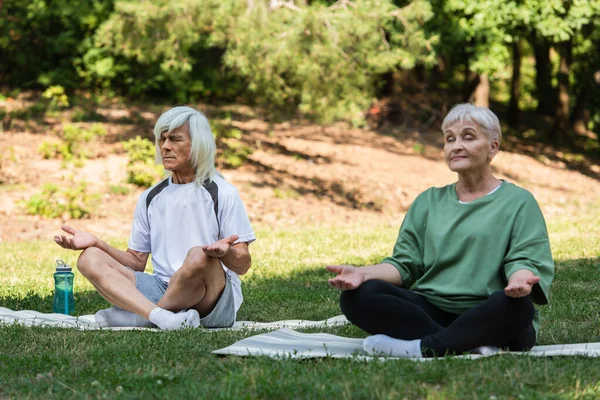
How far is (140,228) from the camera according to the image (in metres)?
5.96

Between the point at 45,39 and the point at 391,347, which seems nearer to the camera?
the point at 391,347

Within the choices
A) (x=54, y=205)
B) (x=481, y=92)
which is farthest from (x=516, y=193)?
(x=481, y=92)

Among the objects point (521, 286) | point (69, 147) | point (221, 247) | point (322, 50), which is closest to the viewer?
point (521, 286)

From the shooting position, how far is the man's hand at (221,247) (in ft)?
17.1

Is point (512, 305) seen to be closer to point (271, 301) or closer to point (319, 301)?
point (319, 301)

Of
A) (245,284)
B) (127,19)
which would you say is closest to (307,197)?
(127,19)

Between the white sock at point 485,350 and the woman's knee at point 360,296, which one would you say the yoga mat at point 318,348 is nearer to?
the white sock at point 485,350

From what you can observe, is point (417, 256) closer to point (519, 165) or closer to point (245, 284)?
point (245, 284)

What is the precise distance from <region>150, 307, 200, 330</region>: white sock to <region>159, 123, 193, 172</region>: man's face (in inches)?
36.5

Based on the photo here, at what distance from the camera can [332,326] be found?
5715 millimetres

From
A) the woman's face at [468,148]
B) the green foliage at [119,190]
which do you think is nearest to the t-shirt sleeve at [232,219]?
the woman's face at [468,148]

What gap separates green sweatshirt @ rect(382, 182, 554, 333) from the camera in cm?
443

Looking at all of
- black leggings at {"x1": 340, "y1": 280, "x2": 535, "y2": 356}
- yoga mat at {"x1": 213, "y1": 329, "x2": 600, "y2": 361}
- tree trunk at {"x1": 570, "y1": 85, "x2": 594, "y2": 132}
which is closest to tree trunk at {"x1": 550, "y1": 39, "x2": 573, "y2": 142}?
tree trunk at {"x1": 570, "y1": 85, "x2": 594, "y2": 132}

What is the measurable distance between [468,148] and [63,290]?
10.6 feet
